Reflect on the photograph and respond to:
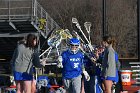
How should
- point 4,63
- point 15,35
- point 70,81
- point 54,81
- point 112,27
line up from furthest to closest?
point 112,27 → point 4,63 → point 15,35 → point 54,81 → point 70,81

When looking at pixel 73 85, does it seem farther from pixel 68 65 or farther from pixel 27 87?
pixel 27 87

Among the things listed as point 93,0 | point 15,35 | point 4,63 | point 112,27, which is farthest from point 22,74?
→ point 93,0

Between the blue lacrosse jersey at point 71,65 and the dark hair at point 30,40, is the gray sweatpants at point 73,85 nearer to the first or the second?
the blue lacrosse jersey at point 71,65

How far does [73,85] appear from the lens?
973 centimetres

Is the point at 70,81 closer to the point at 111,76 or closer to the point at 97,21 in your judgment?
the point at 111,76

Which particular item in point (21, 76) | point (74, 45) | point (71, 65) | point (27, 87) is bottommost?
point (27, 87)

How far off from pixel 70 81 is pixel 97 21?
37255 millimetres

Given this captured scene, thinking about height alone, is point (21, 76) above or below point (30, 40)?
below

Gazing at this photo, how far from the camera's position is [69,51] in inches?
395

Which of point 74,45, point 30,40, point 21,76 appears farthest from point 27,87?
point 74,45

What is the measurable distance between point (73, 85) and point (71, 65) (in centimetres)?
45

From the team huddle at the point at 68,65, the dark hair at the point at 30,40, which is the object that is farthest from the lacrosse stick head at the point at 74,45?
the dark hair at the point at 30,40

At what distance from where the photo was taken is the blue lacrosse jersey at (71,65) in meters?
9.81

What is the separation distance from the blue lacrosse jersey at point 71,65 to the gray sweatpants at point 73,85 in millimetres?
79
